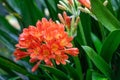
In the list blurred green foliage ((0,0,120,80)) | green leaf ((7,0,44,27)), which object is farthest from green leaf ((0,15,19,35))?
green leaf ((7,0,44,27))

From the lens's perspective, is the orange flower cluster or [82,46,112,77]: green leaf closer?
the orange flower cluster

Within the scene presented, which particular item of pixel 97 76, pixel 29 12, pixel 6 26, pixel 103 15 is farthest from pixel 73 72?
pixel 6 26

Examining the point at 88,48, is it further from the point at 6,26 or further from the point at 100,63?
the point at 6,26

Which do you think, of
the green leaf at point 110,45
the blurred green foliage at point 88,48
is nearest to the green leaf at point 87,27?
the blurred green foliage at point 88,48

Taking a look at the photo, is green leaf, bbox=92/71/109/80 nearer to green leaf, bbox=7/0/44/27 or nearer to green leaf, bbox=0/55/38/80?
green leaf, bbox=0/55/38/80

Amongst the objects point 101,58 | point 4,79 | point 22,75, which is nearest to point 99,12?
point 101,58
